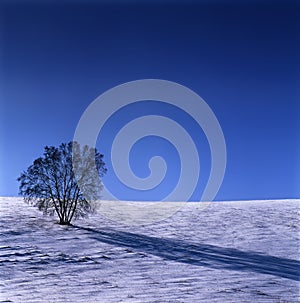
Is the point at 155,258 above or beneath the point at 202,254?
beneath

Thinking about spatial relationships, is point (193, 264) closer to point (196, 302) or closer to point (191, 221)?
point (196, 302)

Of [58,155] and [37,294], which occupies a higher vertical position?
[58,155]

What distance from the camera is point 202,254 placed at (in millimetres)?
17047

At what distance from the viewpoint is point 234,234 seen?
68.3 ft

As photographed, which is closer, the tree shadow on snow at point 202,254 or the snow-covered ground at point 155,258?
the snow-covered ground at point 155,258

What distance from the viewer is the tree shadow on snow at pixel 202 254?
1516cm

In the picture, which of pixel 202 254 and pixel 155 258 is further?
pixel 202 254

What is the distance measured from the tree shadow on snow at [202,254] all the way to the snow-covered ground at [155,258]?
37 mm

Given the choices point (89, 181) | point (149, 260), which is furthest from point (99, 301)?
point (89, 181)

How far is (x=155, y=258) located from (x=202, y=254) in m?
2.03

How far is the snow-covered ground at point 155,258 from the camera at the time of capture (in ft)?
38.8

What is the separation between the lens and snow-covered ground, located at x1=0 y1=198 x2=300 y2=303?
11820mm

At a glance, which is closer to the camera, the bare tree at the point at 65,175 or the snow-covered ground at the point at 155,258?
the snow-covered ground at the point at 155,258

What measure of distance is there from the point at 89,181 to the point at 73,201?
4.72ft
